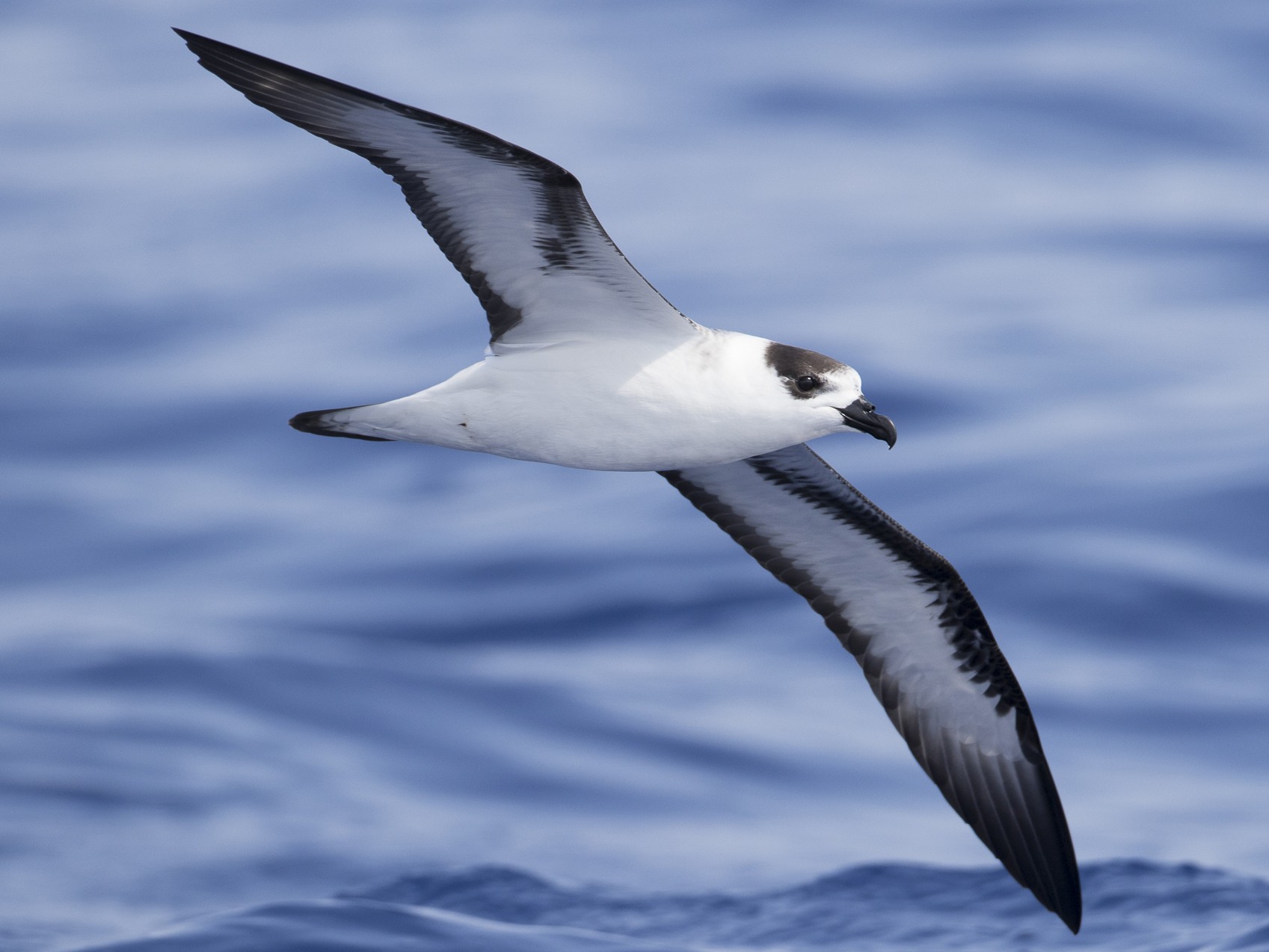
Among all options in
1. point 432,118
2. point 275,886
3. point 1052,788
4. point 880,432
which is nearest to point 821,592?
point 1052,788

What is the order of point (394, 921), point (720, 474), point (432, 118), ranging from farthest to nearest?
point (394, 921)
point (720, 474)
point (432, 118)

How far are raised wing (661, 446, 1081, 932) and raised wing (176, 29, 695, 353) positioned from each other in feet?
7.63

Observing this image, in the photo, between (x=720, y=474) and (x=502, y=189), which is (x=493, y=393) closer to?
(x=502, y=189)

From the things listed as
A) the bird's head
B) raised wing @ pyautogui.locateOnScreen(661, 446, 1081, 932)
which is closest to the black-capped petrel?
the bird's head

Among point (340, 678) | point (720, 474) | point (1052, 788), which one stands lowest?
point (1052, 788)

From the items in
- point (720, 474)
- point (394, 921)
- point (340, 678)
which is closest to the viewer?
point (720, 474)

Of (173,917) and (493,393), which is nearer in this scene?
(493,393)

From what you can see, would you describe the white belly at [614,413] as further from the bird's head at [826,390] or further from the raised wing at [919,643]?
the raised wing at [919,643]

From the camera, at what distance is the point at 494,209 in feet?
29.4

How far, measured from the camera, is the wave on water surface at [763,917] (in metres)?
19.7

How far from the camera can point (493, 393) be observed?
933 centimetres

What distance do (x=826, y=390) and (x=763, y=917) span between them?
1434 centimetres

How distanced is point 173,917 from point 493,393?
15346 mm

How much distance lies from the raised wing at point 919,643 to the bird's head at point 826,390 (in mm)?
2284
